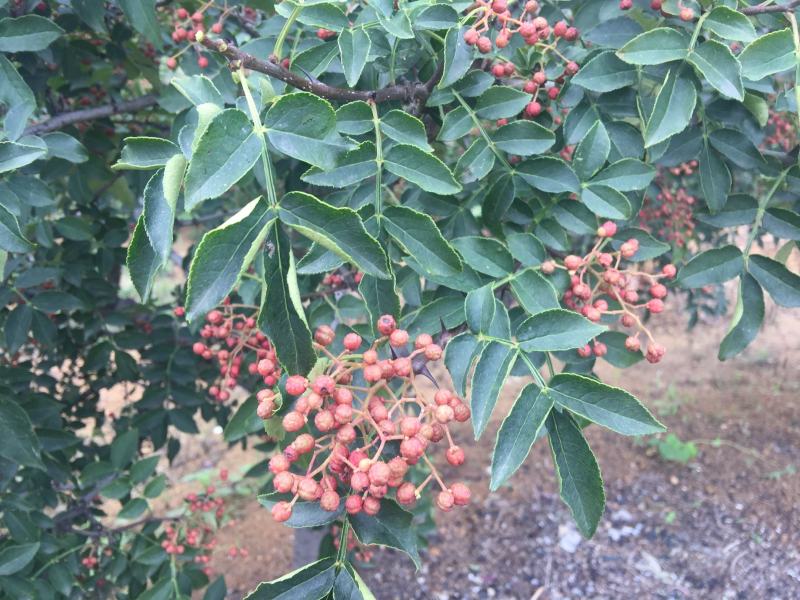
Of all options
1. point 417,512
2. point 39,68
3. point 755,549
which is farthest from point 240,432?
point 755,549

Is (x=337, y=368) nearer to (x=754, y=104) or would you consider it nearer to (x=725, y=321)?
(x=754, y=104)

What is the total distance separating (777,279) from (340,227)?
3.03 ft

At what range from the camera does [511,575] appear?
10.0 ft

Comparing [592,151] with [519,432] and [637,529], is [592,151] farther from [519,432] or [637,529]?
[637,529]

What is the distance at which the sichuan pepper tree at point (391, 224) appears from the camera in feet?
2.72

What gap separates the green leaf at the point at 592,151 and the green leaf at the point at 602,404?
0.43 metres

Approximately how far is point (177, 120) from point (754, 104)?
1182mm

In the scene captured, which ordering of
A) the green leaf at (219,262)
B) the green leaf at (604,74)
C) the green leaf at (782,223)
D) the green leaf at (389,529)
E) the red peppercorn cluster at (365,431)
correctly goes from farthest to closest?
1. the green leaf at (782,223)
2. the green leaf at (604,74)
3. the green leaf at (389,529)
4. the red peppercorn cluster at (365,431)
5. the green leaf at (219,262)

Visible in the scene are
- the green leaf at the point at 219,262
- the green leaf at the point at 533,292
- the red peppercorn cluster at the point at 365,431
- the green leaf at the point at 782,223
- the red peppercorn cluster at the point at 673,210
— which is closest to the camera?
the green leaf at the point at 219,262

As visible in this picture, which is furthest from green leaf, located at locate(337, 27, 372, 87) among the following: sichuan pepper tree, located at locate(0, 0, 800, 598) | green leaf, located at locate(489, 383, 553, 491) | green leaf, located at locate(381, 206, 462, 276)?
green leaf, located at locate(489, 383, 553, 491)

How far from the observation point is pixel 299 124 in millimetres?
846

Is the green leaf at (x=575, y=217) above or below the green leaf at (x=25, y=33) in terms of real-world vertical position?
below

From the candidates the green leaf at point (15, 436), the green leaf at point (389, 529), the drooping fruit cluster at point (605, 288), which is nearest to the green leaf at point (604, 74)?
the drooping fruit cluster at point (605, 288)

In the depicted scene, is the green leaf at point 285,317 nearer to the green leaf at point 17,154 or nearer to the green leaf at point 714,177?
the green leaf at point 17,154
